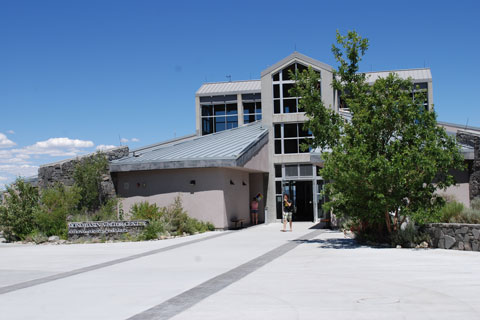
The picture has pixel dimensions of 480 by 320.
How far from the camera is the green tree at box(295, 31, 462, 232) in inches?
569

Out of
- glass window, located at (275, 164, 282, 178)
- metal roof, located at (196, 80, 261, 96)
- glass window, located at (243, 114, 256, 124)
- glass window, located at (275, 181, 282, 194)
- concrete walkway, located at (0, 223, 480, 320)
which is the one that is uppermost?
metal roof, located at (196, 80, 261, 96)

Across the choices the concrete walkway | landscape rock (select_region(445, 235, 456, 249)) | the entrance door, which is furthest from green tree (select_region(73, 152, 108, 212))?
landscape rock (select_region(445, 235, 456, 249))

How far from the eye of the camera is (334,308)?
→ 731cm

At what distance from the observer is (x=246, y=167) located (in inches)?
959

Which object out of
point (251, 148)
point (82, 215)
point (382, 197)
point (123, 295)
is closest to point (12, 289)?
point (123, 295)

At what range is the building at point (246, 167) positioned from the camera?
23109 millimetres

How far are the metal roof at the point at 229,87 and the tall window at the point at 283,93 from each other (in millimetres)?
14306

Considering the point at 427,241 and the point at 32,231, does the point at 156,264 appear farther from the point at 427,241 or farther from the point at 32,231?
the point at 32,231

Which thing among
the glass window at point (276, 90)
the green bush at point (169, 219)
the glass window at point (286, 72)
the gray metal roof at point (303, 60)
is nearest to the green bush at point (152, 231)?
the green bush at point (169, 219)

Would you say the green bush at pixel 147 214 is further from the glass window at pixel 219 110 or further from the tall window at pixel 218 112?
the glass window at pixel 219 110

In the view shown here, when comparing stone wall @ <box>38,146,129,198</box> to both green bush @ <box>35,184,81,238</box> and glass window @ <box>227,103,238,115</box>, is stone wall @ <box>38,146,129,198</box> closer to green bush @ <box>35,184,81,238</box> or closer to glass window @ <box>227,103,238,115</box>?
green bush @ <box>35,184,81,238</box>

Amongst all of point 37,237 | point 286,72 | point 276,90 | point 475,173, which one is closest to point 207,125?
point 276,90

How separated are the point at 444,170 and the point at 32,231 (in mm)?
16348

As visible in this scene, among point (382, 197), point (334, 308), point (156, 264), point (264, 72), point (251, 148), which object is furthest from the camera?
point (264, 72)
